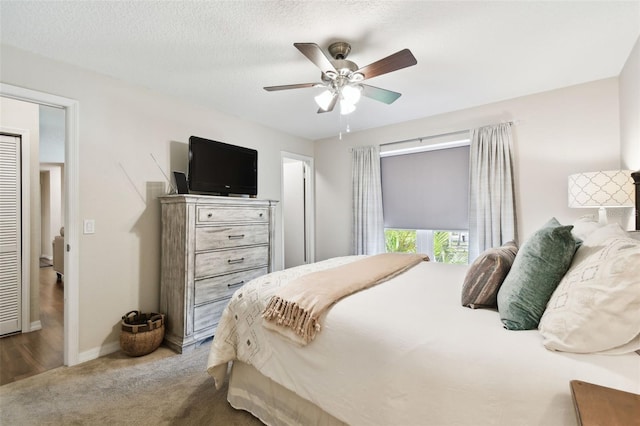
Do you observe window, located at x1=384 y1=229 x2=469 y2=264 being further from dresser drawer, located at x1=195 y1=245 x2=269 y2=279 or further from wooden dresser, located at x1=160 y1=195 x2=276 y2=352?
wooden dresser, located at x1=160 y1=195 x2=276 y2=352

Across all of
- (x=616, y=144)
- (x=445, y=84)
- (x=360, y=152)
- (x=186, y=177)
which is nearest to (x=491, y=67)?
(x=445, y=84)

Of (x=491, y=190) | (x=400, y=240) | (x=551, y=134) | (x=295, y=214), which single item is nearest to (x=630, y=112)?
(x=551, y=134)

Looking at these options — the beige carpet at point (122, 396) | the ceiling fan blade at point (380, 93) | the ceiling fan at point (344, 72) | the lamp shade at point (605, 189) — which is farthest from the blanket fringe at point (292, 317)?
the lamp shade at point (605, 189)

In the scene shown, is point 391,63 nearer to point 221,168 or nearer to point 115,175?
point 221,168

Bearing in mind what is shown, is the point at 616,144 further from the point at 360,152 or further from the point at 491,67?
the point at 360,152

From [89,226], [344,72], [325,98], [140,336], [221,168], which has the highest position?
[344,72]

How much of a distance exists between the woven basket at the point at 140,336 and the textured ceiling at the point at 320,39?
2.24 metres

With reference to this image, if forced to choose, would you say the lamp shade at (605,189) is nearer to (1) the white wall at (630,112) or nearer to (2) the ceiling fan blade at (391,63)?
(1) the white wall at (630,112)

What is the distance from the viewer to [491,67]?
2494mm

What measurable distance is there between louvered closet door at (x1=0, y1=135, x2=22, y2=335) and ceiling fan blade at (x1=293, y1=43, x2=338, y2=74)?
3.41 meters

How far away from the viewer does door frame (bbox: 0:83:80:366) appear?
7.77ft

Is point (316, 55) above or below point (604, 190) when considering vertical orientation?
above

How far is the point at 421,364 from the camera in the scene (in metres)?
1.09

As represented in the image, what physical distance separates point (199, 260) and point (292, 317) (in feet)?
5.20
